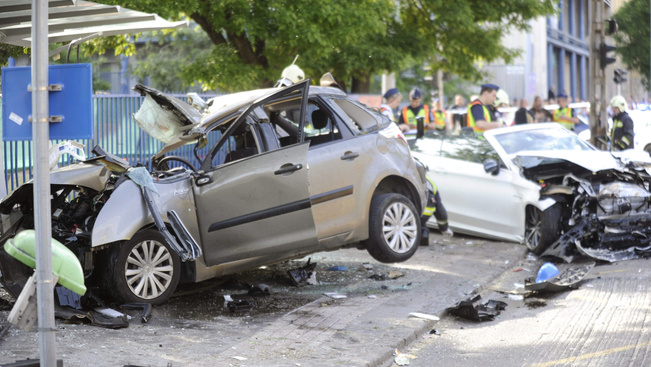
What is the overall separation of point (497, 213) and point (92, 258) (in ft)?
18.8

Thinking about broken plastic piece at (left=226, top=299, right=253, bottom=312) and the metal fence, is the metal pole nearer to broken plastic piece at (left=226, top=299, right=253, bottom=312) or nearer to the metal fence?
broken plastic piece at (left=226, top=299, right=253, bottom=312)

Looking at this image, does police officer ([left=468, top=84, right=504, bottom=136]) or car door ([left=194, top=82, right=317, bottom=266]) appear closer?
car door ([left=194, top=82, right=317, bottom=266])

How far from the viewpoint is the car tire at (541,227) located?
10.2m

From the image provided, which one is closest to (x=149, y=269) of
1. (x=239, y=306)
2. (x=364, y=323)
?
(x=239, y=306)

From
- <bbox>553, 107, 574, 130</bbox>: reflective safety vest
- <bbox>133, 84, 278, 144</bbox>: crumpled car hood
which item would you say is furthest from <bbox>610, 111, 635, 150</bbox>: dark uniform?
<bbox>133, 84, 278, 144</bbox>: crumpled car hood

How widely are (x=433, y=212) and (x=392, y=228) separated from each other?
1947 mm

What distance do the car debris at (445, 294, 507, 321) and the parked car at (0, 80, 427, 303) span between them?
107 cm

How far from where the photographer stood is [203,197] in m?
7.38

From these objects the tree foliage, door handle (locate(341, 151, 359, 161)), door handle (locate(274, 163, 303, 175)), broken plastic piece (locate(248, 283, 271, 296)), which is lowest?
broken plastic piece (locate(248, 283, 271, 296))

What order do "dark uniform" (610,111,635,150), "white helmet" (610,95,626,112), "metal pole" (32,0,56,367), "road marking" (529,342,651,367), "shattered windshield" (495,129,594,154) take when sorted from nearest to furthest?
1. "metal pole" (32,0,56,367)
2. "road marking" (529,342,651,367)
3. "shattered windshield" (495,129,594,154)
4. "dark uniform" (610,111,635,150)
5. "white helmet" (610,95,626,112)

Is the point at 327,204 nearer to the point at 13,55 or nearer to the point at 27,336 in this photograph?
the point at 27,336

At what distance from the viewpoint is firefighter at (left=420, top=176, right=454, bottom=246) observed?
33.1ft

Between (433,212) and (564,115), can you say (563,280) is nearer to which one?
(433,212)

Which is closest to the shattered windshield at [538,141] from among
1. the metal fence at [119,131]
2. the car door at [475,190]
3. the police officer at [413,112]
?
the car door at [475,190]
